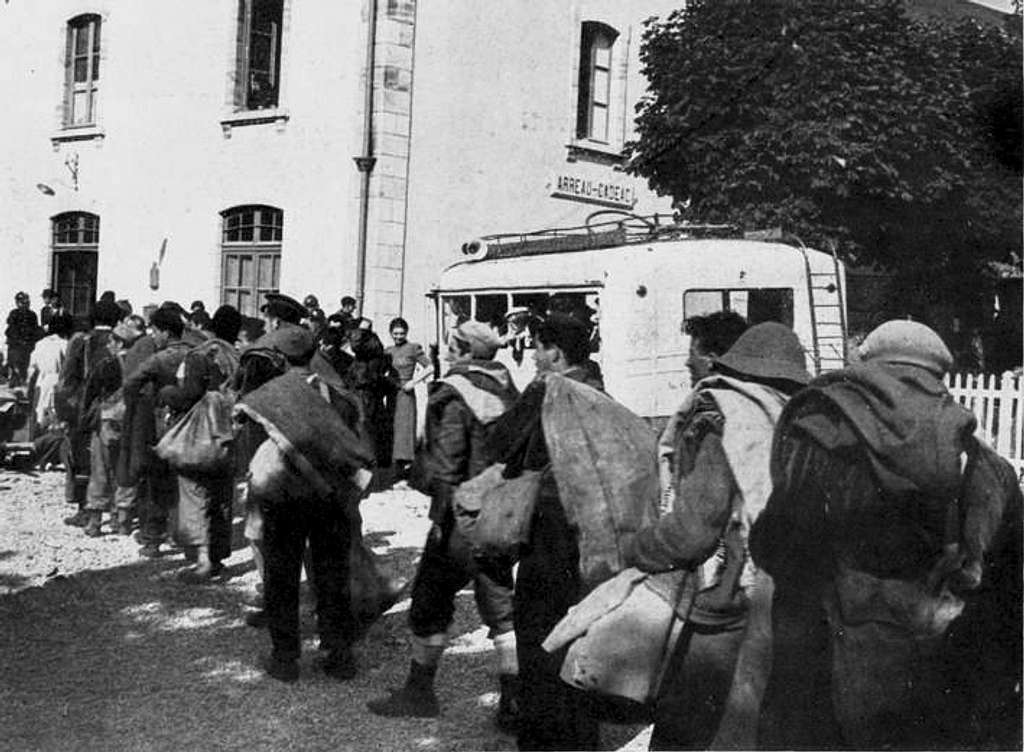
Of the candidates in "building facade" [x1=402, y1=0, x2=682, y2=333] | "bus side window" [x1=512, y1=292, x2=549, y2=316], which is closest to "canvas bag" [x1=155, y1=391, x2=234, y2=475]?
"bus side window" [x1=512, y1=292, x2=549, y2=316]

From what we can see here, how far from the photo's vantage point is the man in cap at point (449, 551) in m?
4.95

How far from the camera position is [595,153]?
1875 cm

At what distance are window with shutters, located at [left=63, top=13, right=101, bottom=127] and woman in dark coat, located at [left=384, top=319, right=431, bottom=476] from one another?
7848 millimetres

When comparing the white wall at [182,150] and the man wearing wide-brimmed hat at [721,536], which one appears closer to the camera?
the man wearing wide-brimmed hat at [721,536]

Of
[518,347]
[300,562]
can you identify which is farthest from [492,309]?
[300,562]

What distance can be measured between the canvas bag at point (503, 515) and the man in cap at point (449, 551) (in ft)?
1.82

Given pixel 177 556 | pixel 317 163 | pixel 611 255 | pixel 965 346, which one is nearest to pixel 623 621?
pixel 177 556

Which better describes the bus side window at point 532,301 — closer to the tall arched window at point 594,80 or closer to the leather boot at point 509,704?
the leather boot at point 509,704

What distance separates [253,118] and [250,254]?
1956 mm

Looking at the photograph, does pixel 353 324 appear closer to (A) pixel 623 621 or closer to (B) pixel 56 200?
(B) pixel 56 200

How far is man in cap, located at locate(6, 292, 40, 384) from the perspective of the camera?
50.4 feet

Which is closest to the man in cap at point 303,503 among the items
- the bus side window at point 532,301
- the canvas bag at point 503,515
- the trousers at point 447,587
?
the trousers at point 447,587

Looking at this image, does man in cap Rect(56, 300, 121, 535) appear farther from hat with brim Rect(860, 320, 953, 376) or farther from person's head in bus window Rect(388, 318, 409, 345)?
hat with brim Rect(860, 320, 953, 376)

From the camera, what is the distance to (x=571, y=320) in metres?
4.71
